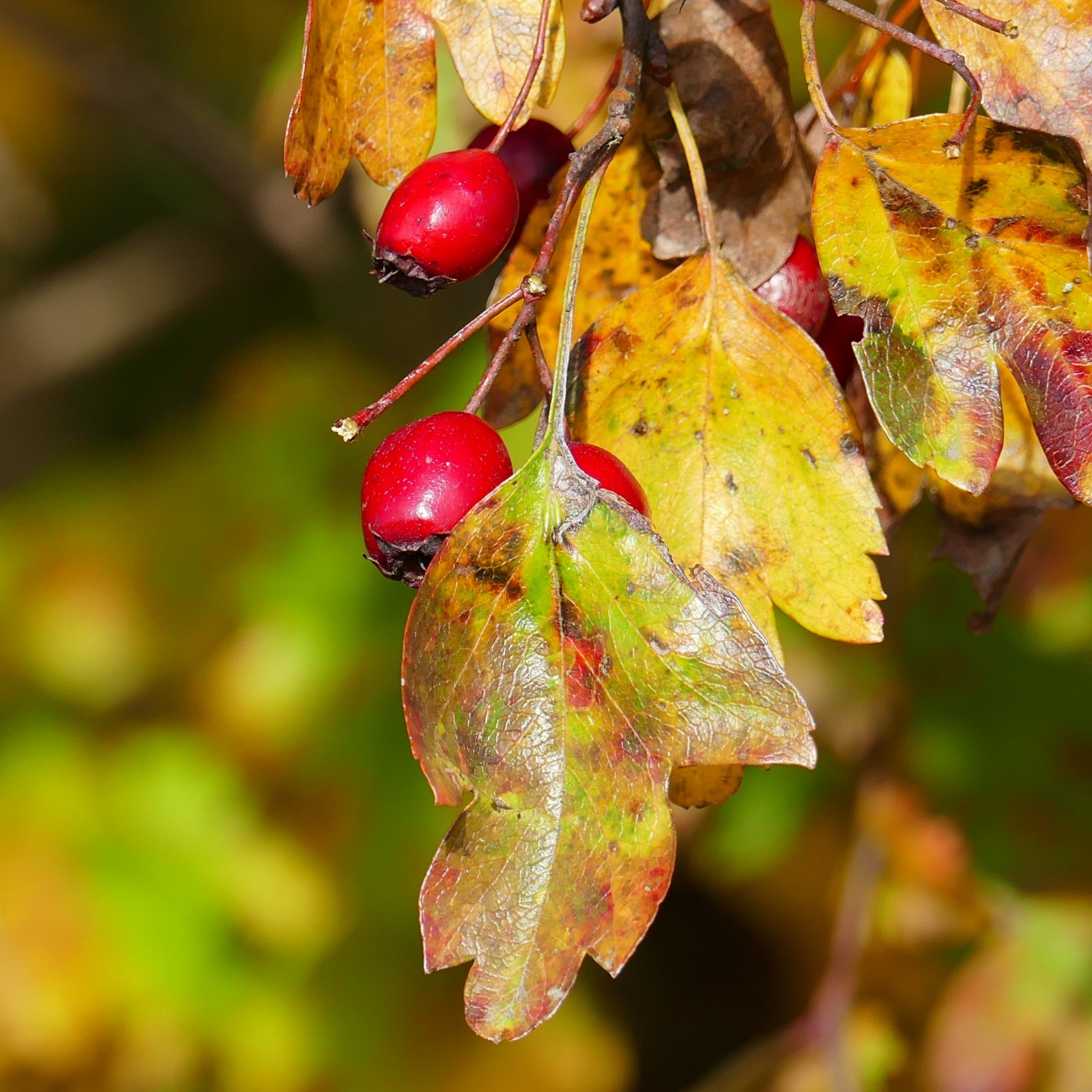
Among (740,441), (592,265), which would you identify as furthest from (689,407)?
(592,265)

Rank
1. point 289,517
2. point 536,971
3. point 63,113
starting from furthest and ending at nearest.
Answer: point 63,113
point 289,517
point 536,971

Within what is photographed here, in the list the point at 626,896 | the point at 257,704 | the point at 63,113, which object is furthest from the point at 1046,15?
the point at 63,113

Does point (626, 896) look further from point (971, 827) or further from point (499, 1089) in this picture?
point (499, 1089)

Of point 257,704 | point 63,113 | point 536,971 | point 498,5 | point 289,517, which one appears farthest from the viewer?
point 63,113

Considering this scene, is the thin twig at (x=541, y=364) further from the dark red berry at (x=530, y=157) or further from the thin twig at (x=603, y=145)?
the dark red berry at (x=530, y=157)

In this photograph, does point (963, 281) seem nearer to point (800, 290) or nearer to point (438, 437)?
point (800, 290)
